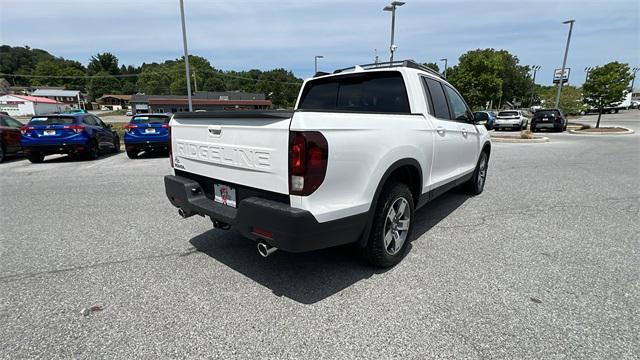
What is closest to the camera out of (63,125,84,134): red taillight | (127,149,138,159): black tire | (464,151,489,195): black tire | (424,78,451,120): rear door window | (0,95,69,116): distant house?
(424,78,451,120): rear door window

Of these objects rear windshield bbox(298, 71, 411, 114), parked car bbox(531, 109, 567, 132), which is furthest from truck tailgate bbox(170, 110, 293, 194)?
parked car bbox(531, 109, 567, 132)

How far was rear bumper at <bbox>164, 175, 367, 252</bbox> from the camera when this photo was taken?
2164 mm

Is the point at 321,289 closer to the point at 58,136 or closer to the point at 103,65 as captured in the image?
the point at 58,136

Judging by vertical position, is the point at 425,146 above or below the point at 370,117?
below

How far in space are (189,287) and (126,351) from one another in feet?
2.43

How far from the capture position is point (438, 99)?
3893 mm

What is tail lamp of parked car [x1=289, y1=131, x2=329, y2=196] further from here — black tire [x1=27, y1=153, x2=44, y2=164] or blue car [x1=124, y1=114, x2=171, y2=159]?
black tire [x1=27, y1=153, x2=44, y2=164]

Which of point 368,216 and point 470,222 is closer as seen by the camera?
point 368,216

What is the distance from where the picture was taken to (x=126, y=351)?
2020 mm

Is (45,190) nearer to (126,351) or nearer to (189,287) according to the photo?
(189,287)

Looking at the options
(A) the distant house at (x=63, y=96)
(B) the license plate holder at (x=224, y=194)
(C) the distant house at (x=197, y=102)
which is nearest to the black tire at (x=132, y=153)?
(B) the license plate holder at (x=224, y=194)

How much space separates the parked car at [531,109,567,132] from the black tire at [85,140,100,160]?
932 inches

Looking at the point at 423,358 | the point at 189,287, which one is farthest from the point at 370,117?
the point at 189,287

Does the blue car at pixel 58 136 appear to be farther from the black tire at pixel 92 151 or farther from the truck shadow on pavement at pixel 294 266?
the truck shadow on pavement at pixel 294 266
